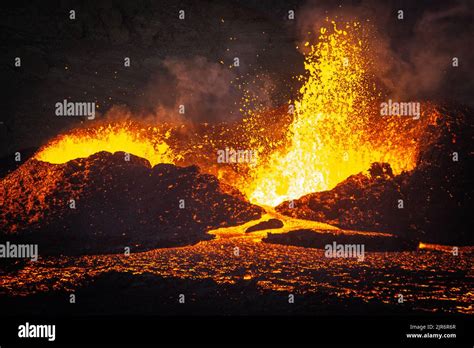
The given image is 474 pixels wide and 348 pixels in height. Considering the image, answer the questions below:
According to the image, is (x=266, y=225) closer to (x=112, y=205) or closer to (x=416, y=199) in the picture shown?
(x=112, y=205)

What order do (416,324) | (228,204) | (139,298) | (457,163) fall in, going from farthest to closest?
(457,163) → (228,204) → (139,298) → (416,324)

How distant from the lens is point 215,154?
37.6 metres

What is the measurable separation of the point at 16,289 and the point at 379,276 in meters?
13.2

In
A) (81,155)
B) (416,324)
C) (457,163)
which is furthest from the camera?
(81,155)

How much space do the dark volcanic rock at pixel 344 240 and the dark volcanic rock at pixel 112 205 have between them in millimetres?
4144

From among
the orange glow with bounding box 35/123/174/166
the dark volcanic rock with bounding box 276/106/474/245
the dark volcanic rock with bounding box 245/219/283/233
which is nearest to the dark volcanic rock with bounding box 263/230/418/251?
the dark volcanic rock with bounding box 245/219/283/233

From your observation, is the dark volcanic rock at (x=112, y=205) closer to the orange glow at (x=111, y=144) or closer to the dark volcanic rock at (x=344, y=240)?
the dark volcanic rock at (x=344, y=240)

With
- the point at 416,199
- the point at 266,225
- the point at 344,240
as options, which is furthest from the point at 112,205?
the point at 416,199

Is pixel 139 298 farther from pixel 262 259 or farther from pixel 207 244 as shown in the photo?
pixel 207 244

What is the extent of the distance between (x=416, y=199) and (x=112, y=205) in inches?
679

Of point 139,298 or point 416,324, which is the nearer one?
point 416,324

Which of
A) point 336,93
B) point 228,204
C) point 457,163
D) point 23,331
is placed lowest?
point 23,331

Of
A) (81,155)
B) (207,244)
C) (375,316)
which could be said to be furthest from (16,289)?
(81,155)

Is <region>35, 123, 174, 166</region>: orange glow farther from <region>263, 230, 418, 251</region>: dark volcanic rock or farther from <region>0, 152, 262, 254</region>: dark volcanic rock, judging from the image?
<region>263, 230, 418, 251</region>: dark volcanic rock
